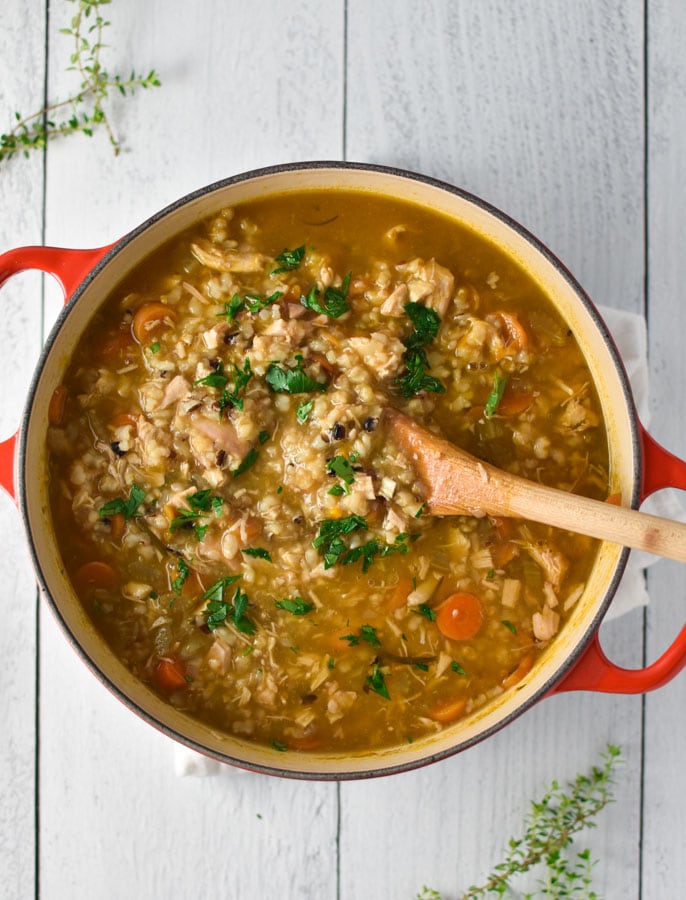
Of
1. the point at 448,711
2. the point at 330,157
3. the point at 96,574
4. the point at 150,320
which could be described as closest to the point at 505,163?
the point at 330,157

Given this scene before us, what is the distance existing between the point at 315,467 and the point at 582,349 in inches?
49.6

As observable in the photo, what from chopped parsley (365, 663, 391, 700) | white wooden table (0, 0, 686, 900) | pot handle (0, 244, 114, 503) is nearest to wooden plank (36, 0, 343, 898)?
white wooden table (0, 0, 686, 900)

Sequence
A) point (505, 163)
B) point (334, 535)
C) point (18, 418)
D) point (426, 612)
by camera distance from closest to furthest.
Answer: point (334, 535) → point (426, 612) → point (18, 418) → point (505, 163)

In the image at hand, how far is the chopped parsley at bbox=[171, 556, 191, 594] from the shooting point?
3857 millimetres

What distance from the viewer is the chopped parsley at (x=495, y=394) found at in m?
3.88

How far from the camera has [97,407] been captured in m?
3.90

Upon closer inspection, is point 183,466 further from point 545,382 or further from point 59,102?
point 59,102

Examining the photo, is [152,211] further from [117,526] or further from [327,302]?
[117,526]

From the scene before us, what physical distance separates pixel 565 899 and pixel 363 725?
144 centimetres

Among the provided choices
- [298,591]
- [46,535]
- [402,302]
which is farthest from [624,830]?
[46,535]

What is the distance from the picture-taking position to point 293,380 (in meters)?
3.74

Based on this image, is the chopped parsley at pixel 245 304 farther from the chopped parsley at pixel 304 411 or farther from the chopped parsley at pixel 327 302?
the chopped parsley at pixel 304 411

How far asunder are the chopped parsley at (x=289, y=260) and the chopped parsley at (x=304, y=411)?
56 centimetres

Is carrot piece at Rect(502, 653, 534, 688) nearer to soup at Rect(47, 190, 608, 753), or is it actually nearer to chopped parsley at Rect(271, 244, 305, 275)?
soup at Rect(47, 190, 608, 753)
